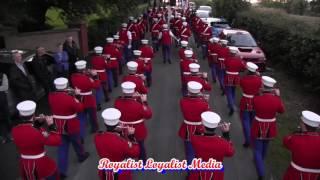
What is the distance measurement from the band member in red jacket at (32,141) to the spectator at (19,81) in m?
4.16

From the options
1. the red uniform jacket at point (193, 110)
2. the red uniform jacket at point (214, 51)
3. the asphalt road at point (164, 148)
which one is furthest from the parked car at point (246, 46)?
the red uniform jacket at point (193, 110)

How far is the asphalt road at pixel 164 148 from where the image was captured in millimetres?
8023

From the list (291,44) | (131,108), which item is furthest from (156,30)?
(131,108)

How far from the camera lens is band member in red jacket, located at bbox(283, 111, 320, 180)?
18.9ft

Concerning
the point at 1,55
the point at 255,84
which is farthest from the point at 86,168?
the point at 1,55

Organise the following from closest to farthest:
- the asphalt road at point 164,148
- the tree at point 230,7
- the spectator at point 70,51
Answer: the asphalt road at point 164,148
the spectator at point 70,51
the tree at point 230,7

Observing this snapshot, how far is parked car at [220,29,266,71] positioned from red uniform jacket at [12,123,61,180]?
1109 centimetres

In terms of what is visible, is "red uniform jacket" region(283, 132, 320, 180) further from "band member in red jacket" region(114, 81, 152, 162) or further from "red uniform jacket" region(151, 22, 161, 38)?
"red uniform jacket" region(151, 22, 161, 38)

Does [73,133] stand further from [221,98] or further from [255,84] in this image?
[221,98]

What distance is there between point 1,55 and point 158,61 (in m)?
8.58

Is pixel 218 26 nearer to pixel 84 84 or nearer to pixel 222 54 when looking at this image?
pixel 222 54

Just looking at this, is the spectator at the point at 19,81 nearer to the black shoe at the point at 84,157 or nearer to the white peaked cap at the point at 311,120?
the black shoe at the point at 84,157

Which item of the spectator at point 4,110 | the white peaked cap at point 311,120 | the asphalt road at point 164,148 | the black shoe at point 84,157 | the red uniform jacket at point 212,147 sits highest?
the white peaked cap at point 311,120

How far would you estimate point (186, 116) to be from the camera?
738 centimetres
